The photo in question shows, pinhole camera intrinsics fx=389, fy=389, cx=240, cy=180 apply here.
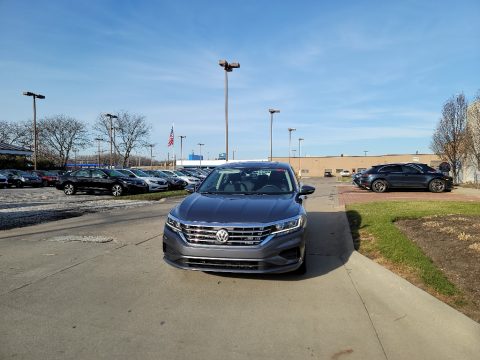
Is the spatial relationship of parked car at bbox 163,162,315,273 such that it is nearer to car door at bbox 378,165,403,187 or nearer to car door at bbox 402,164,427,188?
car door at bbox 378,165,403,187

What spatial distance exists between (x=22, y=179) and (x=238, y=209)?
102 ft

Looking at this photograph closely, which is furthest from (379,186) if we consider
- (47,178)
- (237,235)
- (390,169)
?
(47,178)

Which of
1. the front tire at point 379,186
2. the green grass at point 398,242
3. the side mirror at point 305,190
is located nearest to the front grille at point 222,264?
the side mirror at point 305,190

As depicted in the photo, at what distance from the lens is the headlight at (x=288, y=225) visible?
15.5ft

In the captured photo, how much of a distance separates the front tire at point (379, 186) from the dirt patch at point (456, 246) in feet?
39.3

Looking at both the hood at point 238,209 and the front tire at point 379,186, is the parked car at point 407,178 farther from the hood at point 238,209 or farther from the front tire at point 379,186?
the hood at point 238,209

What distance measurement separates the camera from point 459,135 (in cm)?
2762

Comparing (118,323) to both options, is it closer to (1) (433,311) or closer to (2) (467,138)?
(1) (433,311)

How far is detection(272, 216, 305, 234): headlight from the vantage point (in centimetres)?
471

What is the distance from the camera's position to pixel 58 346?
329 centimetres

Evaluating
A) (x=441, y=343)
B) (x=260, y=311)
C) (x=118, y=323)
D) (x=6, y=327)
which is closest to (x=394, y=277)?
(x=441, y=343)

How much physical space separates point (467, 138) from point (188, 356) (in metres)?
28.5

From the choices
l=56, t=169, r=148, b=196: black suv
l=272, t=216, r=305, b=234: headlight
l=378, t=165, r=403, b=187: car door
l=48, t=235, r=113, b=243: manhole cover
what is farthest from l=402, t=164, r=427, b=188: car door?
l=272, t=216, r=305, b=234: headlight

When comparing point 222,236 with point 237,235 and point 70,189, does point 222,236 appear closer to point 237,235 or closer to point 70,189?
point 237,235
